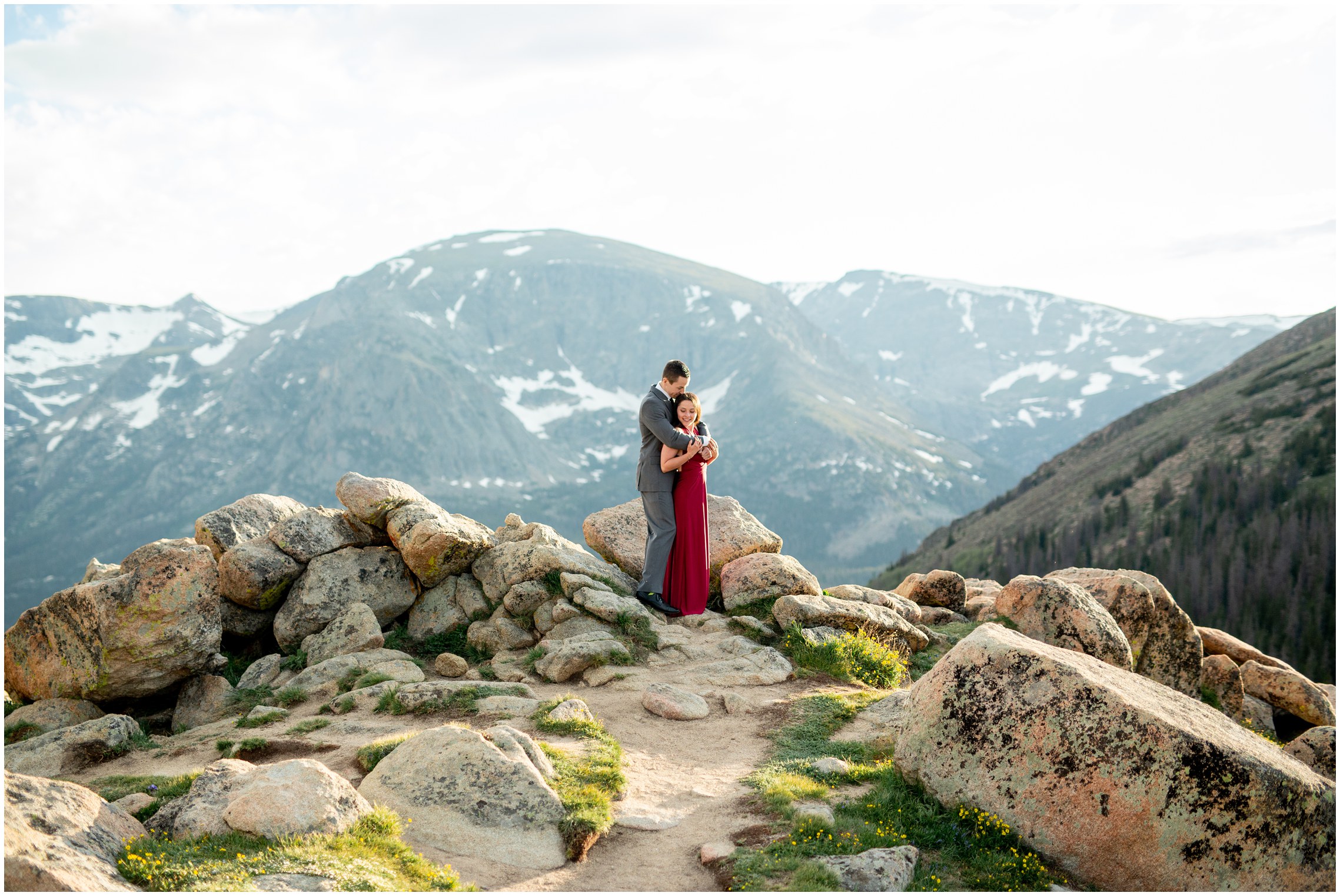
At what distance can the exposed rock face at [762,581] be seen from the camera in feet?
69.1

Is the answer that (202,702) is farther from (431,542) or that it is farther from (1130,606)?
(1130,606)

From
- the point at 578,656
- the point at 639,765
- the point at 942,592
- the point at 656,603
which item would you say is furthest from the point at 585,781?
the point at 942,592

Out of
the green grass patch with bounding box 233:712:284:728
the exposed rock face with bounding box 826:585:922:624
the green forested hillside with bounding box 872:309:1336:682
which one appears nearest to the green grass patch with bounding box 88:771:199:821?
the green grass patch with bounding box 233:712:284:728

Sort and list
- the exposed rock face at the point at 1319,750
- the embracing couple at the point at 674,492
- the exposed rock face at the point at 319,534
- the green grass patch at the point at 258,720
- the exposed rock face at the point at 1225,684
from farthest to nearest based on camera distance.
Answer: the exposed rock face at the point at 1225,684
the exposed rock face at the point at 319,534
the embracing couple at the point at 674,492
the exposed rock face at the point at 1319,750
the green grass patch at the point at 258,720

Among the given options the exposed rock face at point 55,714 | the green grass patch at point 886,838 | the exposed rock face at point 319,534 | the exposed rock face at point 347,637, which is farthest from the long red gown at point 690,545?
the exposed rock face at point 55,714

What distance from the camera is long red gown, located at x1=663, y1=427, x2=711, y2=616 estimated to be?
19.1 m

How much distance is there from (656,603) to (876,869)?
36.4 ft

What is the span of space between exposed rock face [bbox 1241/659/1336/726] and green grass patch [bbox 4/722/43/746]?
1144 inches

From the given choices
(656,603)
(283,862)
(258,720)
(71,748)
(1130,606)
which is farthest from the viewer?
(1130,606)

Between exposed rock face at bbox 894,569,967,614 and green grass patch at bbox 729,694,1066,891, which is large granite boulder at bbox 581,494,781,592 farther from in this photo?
green grass patch at bbox 729,694,1066,891

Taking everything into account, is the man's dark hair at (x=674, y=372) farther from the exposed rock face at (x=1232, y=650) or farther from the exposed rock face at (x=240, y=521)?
the exposed rock face at (x=1232, y=650)

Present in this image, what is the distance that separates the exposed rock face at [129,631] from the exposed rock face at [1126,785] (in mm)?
15518

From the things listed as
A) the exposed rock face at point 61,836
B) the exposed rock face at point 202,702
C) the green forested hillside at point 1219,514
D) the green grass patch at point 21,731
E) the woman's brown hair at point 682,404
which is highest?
the woman's brown hair at point 682,404

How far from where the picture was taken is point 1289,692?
24.1 metres
